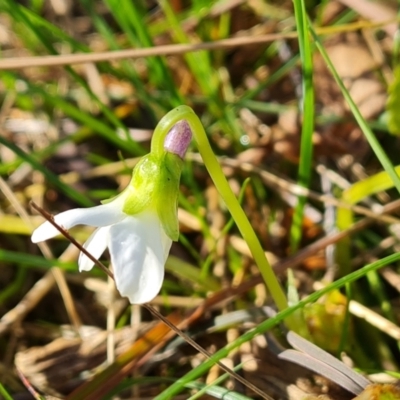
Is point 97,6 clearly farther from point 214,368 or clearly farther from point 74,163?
point 214,368

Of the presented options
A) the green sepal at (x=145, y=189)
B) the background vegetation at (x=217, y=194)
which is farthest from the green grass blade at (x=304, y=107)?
the green sepal at (x=145, y=189)

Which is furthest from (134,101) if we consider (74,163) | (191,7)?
(191,7)

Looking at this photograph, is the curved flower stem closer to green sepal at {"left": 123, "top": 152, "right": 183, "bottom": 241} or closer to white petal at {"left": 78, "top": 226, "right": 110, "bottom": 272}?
green sepal at {"left": 123, "top": 152, "right": 183, "bottom": 241}

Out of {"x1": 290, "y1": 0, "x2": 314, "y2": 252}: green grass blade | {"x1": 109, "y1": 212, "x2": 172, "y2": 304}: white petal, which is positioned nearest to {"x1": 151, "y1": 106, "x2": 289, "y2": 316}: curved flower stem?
{"x1": 109, "y1": 212, "x2": 172, "y2": 304}: white petal

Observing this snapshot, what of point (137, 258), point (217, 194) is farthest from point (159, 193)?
point (217, 194)

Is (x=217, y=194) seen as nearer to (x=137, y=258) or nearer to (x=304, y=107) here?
(x=304, y=107)

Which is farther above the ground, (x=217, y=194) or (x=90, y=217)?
(x=90, y=217)
